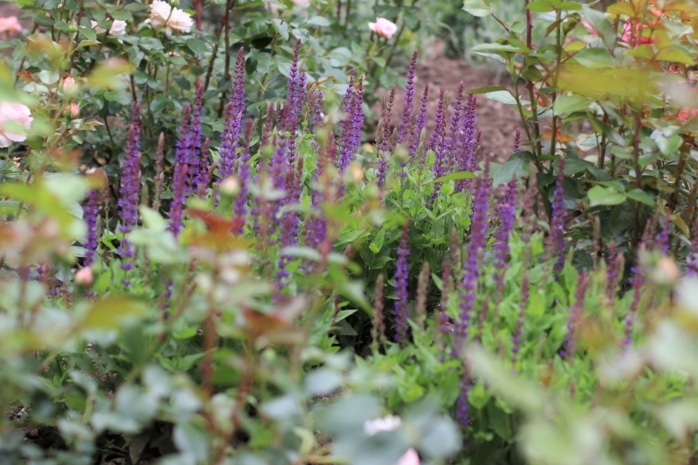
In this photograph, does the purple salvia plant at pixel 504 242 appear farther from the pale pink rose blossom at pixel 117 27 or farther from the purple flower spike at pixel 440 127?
the pale pink rose blossom at pixel 117 27

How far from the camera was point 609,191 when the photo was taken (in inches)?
81.7

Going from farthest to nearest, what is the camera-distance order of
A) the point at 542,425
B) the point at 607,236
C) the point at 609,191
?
the point at 607,236 → the point at 609,191 → the point at 542,425

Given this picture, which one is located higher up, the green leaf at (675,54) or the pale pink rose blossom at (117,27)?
the green leaf at (675,54)

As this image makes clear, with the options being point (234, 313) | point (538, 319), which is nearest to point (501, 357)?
point (538, 319)

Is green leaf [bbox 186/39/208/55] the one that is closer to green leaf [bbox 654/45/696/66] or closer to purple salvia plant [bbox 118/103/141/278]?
purple salvia plant [bbox 118/103/141/278]

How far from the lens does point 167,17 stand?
9.88 feet

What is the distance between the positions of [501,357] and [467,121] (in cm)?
112

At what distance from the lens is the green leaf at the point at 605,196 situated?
79.7 inches

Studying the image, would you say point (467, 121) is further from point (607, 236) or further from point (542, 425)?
point (542, 425)

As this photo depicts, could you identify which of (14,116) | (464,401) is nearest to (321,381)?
(464,401)

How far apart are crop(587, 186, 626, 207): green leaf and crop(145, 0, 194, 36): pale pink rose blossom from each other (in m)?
1.68

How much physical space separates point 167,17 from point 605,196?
5.75ft

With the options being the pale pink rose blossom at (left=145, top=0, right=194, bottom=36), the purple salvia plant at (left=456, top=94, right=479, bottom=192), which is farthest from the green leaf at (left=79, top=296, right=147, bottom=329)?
the pale pink rose blossom at (left=145, top=0, right=194, bottom=36)

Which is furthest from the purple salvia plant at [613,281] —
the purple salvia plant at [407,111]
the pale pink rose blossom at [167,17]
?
the pale pink rose blossom at [167,17]
